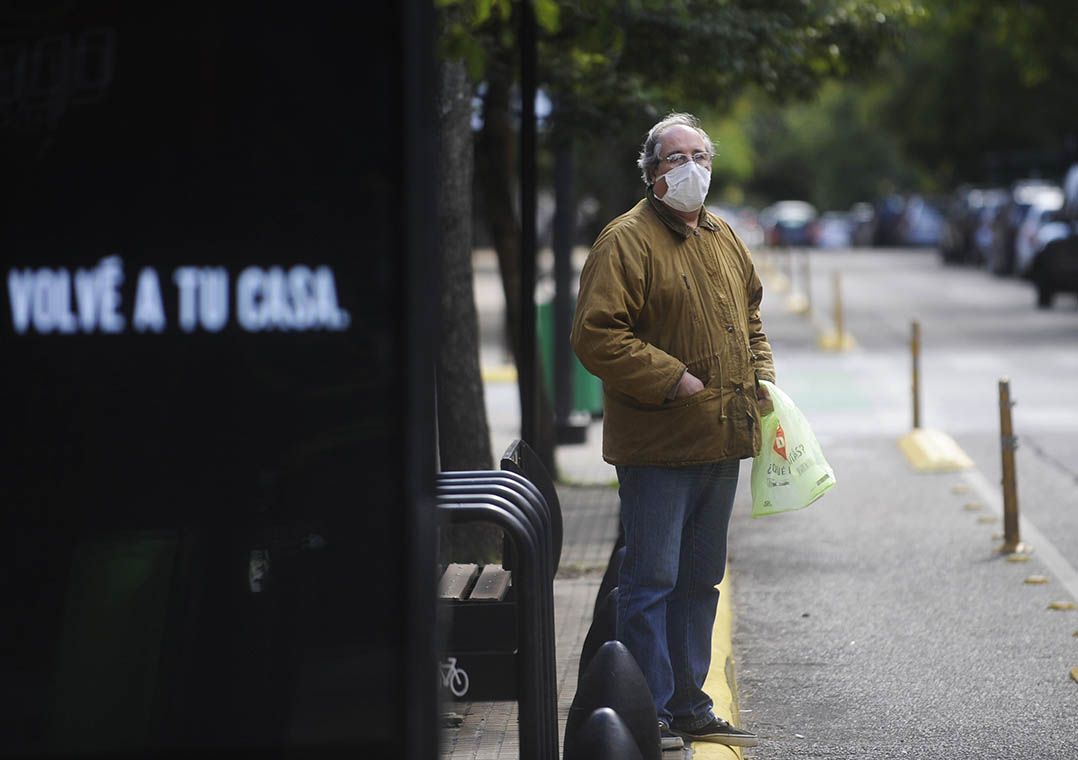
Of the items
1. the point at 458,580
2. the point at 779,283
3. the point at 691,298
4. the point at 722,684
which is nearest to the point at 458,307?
the point at 722,684

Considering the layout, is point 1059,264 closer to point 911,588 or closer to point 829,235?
point 911,588

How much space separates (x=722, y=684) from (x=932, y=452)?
6918mm

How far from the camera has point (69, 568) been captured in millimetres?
3012

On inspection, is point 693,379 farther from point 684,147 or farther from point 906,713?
point 906,713

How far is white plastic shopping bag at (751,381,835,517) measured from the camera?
5312mm

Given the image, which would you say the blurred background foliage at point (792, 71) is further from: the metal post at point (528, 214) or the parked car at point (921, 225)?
the parked car at point (921, 225)

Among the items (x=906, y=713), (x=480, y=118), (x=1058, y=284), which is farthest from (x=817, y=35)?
(x=1058, y=284)

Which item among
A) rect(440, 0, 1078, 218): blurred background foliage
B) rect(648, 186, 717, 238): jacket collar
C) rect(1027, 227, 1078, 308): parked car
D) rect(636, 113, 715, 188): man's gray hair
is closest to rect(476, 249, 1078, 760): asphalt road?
rect(648, 186, 717, 238): jacket collar

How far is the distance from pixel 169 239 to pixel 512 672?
210 cm

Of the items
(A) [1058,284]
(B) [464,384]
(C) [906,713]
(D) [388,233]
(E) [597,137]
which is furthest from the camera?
(A) [1058,284]

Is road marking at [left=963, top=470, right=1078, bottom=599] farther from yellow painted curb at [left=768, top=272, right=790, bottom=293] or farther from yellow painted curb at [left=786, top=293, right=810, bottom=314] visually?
yellow painted curb at [left=768, top=272, right=790, bottom=293]

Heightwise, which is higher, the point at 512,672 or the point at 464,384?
the point at 464,384

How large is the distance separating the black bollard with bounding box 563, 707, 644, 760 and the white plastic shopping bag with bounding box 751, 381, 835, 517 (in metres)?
1.17

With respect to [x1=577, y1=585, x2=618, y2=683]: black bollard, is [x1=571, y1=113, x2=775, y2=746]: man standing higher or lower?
higher
